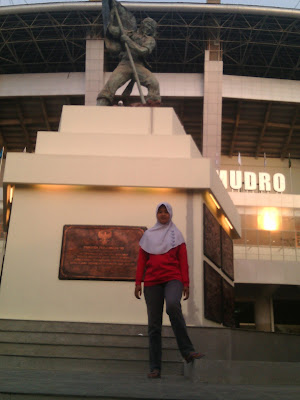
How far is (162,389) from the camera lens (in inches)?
155

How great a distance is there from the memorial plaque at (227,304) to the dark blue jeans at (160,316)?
4515mm

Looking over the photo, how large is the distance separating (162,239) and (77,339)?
252cm

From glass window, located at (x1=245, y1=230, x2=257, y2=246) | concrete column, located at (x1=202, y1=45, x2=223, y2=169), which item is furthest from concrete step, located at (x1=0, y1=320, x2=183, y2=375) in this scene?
concrete column, located at (x1=202, y1=45, x2=223, y2=169)

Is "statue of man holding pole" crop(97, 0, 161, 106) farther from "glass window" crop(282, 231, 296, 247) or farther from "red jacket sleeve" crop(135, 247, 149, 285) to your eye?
"glass window" crop(282, 231, 296, 247)

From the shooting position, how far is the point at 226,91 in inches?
1383

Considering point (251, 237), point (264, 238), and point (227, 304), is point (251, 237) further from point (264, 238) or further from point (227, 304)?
point (227, 304)

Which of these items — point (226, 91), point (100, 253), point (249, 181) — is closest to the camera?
point (100, 253)

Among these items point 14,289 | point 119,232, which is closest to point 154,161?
point 119,232

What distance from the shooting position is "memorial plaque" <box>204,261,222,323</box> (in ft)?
28.0

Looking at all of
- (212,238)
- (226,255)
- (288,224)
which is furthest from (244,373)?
(288,224)

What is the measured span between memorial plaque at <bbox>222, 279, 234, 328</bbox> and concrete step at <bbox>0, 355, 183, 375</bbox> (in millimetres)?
3374

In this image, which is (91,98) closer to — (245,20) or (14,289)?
(245,20)

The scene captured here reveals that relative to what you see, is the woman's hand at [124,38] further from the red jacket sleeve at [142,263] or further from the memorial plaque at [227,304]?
the red jacket sleeve at [142,263]

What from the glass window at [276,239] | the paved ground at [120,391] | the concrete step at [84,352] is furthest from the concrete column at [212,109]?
the paved ground at [120,391]
